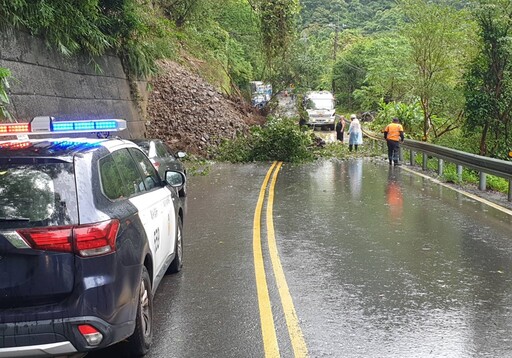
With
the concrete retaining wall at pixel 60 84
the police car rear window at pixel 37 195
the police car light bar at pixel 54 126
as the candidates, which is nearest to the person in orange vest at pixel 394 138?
the concrete retaining wall at pixel 60 84

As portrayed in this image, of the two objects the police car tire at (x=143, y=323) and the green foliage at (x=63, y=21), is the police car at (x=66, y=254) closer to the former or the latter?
the police car tire at (x=143, y=323)

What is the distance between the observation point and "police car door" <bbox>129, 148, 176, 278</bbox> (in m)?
5.27

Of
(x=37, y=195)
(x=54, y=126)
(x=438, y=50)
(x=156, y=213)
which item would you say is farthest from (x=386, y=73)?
(x=37, y=195)

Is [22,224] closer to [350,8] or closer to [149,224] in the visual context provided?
[149,224]

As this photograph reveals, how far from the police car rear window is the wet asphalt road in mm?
1603

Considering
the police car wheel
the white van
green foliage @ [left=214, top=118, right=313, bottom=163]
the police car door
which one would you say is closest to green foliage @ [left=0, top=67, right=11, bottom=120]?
the police car wheel

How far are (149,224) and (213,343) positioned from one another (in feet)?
3.95

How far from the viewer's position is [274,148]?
937 inches

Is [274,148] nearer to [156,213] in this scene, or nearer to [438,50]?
[438,50]

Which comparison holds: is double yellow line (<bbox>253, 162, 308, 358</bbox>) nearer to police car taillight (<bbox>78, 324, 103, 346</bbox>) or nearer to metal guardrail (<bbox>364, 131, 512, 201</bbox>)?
police car taillight (<bbox>78, 324, 103, 346</bbox>)

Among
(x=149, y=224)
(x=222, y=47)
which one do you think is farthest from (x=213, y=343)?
(x=222, y=47)

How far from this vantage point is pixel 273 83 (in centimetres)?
3569

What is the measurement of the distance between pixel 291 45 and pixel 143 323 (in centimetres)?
2984

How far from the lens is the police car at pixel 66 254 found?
3.86 m
